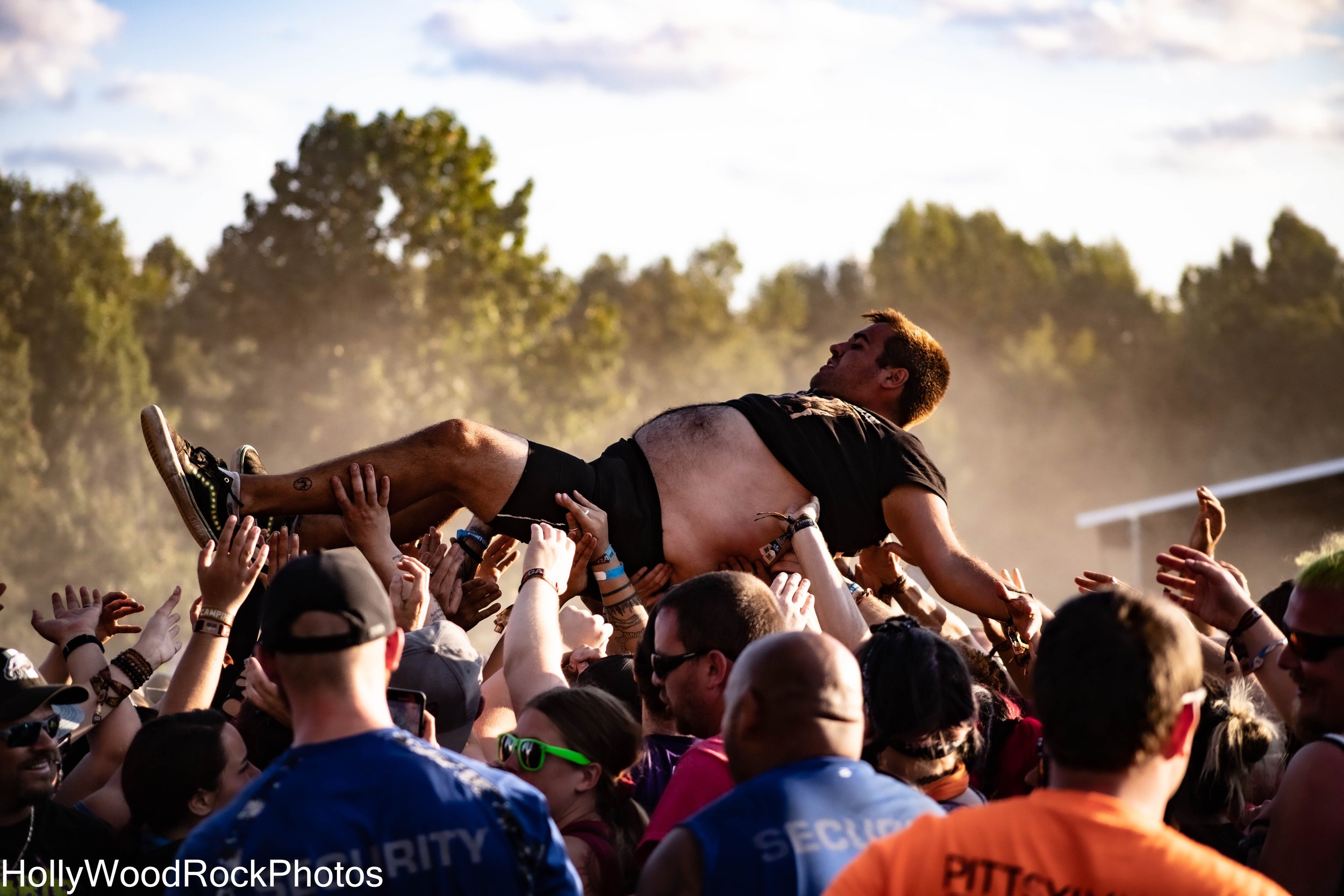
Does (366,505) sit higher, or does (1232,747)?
(366,505)

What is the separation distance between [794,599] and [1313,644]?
124cm

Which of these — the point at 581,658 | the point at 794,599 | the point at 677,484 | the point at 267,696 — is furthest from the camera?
the point at 677,484

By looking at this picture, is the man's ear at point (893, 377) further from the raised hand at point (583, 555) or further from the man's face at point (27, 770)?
the man's face at point (27, 770)

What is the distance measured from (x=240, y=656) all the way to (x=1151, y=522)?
15.6 meters

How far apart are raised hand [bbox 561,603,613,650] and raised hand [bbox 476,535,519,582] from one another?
1.99 ft

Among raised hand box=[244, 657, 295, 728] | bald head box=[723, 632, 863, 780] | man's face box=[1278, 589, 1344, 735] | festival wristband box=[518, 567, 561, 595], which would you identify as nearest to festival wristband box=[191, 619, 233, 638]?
raised hand box=[244, 657, 295, 728]

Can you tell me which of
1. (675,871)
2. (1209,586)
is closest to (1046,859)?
(675,871)

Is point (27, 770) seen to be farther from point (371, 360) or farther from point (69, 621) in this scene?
point (371, 360)

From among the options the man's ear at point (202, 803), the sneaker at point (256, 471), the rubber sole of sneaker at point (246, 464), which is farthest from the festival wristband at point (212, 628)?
the rubber sole of sneaker at point (246, 464)

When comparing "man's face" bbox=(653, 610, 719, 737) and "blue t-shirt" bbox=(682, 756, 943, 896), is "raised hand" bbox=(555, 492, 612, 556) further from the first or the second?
"blue t-shirt" bbox=(682, 756, 943, 896)

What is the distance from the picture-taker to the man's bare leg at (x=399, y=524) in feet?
15.6

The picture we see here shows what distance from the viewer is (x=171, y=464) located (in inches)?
170

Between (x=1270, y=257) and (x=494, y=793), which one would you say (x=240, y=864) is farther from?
(x=1270, y=257)

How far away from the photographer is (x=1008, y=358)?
152ft
